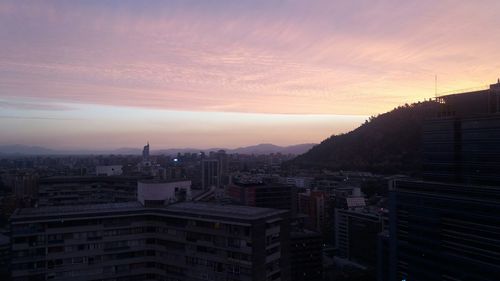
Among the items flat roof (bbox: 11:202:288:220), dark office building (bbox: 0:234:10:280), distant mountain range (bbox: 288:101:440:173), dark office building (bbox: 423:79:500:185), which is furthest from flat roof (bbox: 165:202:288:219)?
distant mountain range (bbox: 288:101:440:173)

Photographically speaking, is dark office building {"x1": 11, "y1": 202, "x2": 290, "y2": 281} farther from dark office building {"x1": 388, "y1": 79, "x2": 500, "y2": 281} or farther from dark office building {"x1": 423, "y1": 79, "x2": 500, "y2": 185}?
dark office building {"x1": 423, "y1": 79, "x2": 500, "y2": 185}

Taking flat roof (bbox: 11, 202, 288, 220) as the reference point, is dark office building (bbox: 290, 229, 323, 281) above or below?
below

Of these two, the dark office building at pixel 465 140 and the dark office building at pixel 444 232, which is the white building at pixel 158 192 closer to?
the dark office building at pixel 444 232

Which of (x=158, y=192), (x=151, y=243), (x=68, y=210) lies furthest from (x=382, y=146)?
(x=68, y=210)

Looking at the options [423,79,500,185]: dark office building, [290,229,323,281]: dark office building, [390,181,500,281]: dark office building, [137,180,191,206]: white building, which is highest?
[423,79,500,185]: dark office building

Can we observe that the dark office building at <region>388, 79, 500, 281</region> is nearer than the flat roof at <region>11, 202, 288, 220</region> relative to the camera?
No

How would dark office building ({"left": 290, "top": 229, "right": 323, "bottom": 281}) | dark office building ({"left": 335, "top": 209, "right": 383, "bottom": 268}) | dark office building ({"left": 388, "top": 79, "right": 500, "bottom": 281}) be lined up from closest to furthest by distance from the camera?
dark office building ({"left": 388, "top": 79, "right": 500, "bottom": 281}) < dark office building ({"left": 290, "top": 229, "right": 323, "bottom": 281}) < dark office building ({"left": 335, "top": 209, "right": 383, "bottom": 268})

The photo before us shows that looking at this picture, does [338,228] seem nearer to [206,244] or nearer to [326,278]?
[326,278]

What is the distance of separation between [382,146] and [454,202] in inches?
2992

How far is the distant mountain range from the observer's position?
84.3 meters

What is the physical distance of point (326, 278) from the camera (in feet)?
112

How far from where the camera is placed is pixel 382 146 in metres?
93.7

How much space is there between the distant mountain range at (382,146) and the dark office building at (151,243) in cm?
6413

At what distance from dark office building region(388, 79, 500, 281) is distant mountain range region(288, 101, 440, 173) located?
55113 mm
